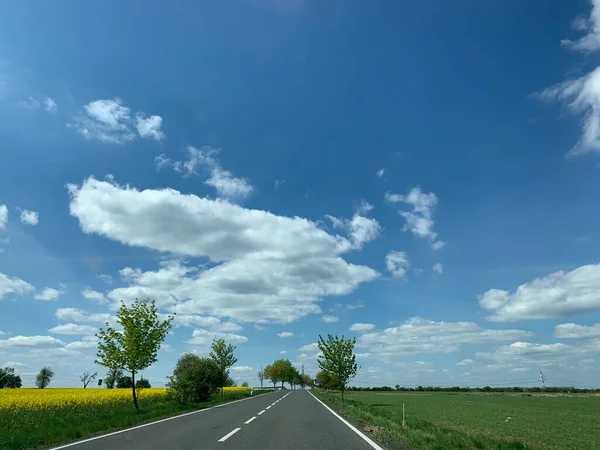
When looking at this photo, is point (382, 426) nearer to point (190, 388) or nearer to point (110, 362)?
point (110, 362)

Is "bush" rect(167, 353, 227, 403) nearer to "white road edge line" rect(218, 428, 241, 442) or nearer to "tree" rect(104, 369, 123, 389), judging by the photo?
"white road edge line" rect(218, 428, 241, 442)

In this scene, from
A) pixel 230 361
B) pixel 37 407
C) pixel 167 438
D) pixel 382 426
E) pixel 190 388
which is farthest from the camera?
pixel 230 361

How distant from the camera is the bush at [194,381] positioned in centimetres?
3403

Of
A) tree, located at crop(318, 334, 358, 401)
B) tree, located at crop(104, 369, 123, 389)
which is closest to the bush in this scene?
tree, located at crop(318, 334, 358, 401)

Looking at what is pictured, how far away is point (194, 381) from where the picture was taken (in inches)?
1426

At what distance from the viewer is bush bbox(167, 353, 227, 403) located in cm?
3403

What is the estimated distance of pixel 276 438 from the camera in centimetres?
1182

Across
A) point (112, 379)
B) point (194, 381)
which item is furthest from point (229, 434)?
point (112, 379)

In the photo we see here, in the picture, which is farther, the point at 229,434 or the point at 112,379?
the point at 112,379

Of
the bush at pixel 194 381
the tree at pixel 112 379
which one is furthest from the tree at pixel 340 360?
the tree at pixel 112 379

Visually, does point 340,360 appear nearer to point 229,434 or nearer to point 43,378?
point 229,434

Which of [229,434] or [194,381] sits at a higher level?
[194,381]

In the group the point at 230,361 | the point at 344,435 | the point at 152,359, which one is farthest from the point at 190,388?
the point at 344,435

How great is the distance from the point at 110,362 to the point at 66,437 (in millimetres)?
13446
